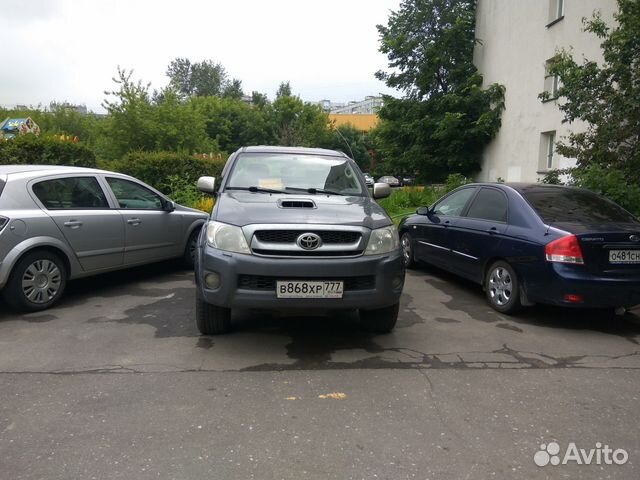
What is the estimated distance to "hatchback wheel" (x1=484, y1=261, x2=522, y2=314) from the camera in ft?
18.0

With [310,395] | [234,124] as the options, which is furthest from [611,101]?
[234,124]

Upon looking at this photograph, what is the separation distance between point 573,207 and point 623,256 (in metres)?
0.87

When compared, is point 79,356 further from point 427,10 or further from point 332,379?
point 427,10

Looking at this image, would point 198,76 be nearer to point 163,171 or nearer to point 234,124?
point 234,124

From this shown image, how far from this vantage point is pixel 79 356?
423 cm

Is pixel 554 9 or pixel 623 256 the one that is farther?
pixel 554 9

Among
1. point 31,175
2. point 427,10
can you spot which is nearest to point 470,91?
point 427,10

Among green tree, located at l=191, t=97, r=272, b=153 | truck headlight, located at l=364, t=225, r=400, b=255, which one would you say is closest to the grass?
truck headlight, located at l=364, t=225, r=400, b=255

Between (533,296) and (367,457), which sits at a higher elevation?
(533,296)

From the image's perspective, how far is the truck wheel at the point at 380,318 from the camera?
15.5 ft

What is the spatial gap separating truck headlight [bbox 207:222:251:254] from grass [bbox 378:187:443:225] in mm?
11231

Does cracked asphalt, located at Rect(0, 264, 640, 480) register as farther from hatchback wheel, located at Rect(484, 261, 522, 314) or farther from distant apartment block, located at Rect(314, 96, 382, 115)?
distant apartment block, located at Rect(314, 96, 382, 115)

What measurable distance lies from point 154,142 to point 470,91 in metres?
12.5

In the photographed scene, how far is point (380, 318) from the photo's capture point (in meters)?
4.76
